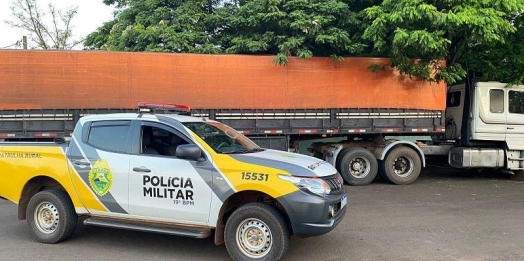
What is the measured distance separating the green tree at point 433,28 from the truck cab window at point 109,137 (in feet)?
19.9

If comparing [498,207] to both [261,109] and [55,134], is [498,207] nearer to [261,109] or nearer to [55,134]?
[261,109]

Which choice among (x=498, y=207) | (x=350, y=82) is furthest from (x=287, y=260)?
(x=350, y=82)

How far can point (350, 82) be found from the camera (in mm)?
10547

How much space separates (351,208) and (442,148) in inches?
190

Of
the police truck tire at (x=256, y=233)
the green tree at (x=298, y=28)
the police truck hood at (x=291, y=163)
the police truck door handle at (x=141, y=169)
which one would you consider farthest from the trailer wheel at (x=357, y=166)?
the police truck door handle at (x=141, y=169)

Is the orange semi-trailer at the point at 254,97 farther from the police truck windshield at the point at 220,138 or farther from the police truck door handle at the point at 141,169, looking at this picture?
the police truck door handle at the point at 141,169

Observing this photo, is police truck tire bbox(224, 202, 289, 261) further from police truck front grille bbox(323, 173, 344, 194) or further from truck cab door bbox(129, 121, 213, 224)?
police truck front grille bbox(323, 173, 344, 194)

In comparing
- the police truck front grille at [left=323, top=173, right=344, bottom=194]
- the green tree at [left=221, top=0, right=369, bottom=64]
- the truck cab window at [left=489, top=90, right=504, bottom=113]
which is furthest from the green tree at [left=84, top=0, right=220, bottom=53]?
the police truck front grille at [left=323, top=173, right=344, bottom=194]

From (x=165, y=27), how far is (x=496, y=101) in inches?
348

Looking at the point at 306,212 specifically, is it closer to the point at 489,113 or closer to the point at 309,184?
the point at 309,184

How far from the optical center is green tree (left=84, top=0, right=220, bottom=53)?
39.9 feet

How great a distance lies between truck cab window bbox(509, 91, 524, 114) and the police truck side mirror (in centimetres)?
912

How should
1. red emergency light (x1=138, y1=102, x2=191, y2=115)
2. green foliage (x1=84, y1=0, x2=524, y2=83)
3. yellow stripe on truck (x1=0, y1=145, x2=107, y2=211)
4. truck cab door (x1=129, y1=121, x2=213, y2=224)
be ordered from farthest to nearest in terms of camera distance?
1. green foliage (x1=84, y1=0, x2=524, y2=83)
2. red emergency light (x1=138, y1=102, x2=191, y2=115)
3. yellow stripe on truck (x1=0, y1=145, x2=107, y2=211)
4. truck cab door (x1=129, y1=121, x2=213, y2=224)

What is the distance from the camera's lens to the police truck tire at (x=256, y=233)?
A: 468 cm
